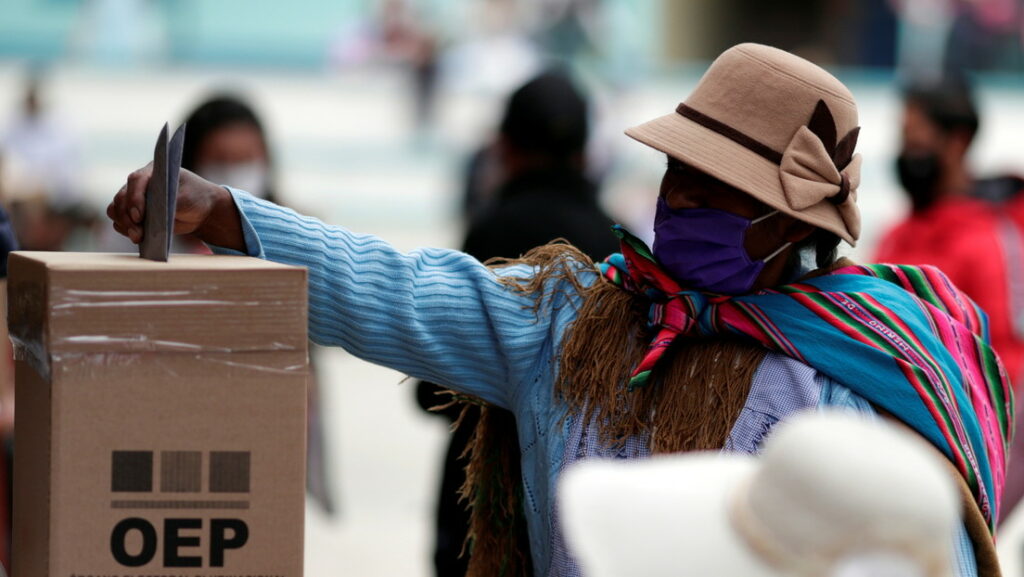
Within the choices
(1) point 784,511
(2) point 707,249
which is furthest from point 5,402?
(1) point 784,511

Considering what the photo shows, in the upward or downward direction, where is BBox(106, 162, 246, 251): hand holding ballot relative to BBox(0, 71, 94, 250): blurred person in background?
upward

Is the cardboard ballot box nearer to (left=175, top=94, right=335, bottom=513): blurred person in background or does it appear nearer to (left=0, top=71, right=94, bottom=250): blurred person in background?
(left=175, top=94, right=335, bottom=513): blurred person in background

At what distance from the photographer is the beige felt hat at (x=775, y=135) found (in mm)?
2105

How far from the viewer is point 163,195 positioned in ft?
5.87

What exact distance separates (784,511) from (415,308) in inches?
42.6

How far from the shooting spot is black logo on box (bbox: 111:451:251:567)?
166 cm

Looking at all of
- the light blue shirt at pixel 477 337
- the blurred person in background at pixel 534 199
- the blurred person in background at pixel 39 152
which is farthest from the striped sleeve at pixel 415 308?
the blurred person in background at pixel 39 152

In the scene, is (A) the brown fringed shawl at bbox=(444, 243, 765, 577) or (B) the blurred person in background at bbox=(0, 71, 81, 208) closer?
(A) the brown fringed shawl at bbox=(444, 243, 765, 577)

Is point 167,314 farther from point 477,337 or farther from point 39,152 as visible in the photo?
point 39,152

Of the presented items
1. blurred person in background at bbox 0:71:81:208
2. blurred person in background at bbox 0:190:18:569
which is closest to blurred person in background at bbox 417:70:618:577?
blurred person in background at bbox 0:190:18:569

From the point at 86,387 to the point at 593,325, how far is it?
80 centimetres

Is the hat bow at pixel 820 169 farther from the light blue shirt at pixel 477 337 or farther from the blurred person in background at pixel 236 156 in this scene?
the blurred person in background at pixel 236 156

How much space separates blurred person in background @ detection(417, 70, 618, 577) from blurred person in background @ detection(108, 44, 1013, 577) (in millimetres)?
1285

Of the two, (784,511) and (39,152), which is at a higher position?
(784,511)
